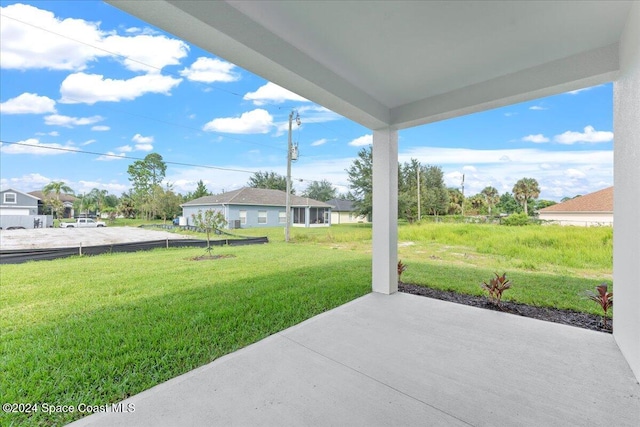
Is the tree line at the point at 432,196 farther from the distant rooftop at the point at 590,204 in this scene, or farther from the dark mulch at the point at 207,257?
the dark mulch at the point at 207,257

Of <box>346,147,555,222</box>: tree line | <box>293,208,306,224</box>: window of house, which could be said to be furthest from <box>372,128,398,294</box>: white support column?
<box>293,208,306,224</box>: window of house

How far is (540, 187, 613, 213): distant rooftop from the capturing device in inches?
136

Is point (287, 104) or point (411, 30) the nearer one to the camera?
point (411, 30)

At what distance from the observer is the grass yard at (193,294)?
173 cm

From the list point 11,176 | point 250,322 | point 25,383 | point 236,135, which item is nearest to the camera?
point 25,383

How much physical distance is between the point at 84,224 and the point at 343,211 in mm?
6679

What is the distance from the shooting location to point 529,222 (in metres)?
4.71

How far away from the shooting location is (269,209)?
827cm

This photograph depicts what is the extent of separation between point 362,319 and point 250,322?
118 centimetres

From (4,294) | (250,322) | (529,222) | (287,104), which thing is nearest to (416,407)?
(250,322)

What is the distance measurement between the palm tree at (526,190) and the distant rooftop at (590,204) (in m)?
0.29

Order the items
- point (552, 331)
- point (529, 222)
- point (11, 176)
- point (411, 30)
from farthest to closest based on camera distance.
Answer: point (529, 222), point (11, 176), point (552, 331), point (411, 30)

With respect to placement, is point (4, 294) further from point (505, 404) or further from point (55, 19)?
point (505, 404)

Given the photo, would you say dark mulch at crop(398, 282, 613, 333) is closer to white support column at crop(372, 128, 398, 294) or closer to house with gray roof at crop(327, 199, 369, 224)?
white support column at crop(372, 128, 398, 294)
